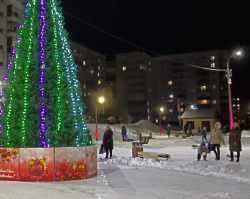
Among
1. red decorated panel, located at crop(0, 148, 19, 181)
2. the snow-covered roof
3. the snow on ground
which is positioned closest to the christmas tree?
red decorated panel, located at crop(0, 148, 19, 181)

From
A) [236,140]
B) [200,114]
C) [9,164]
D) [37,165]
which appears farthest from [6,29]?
[37,165]

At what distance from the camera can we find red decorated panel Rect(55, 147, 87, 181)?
9414mm

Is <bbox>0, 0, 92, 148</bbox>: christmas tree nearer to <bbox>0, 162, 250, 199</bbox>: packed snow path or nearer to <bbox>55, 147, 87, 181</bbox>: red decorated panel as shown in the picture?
<bbox>55, 147, 87, 181</bbox>: red decorated panel

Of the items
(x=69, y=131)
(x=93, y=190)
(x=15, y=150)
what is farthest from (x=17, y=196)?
(x=69, y=131)

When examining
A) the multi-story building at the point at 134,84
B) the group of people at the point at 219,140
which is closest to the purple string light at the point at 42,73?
the group of people at the point at 219,140

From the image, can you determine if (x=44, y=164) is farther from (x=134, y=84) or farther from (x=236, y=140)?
(x=134, y=84)

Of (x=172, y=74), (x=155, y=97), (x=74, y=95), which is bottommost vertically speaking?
(x=74, y=95)

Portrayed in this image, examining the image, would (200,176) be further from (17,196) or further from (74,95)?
(17,196)

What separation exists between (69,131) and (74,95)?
49.3 inches

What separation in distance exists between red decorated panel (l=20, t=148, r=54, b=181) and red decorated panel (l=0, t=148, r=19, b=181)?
0.22m

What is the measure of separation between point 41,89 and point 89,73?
8425 cm

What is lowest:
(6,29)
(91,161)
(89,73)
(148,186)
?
(148,186)

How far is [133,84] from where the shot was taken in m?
99.9

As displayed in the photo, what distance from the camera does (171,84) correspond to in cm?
10256
